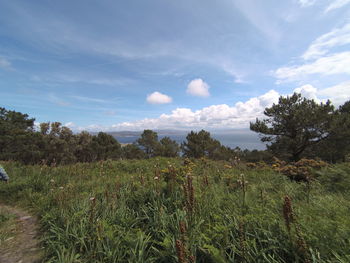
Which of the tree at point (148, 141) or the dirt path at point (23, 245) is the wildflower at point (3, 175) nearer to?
the dirt path at point (23, 245)

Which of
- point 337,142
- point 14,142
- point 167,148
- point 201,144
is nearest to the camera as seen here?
point 337,142

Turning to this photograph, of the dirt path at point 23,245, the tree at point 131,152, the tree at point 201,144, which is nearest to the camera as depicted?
the dirt path at point 23,245

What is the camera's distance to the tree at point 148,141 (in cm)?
3484

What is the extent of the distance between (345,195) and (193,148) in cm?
2278

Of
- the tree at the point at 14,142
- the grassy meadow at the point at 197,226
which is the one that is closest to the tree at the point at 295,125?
the grassy meadow at the point at 197,226

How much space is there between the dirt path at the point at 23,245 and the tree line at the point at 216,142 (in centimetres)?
408

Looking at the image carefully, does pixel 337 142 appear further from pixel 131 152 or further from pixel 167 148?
pixel 131 152

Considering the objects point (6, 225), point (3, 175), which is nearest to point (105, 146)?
point (3, 175)

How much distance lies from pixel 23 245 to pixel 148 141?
3295cm

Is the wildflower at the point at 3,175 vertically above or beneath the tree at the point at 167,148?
above

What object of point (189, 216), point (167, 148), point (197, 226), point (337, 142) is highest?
point (337, 142)

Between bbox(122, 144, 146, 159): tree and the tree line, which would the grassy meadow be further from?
bbox(122, 144, 146, 159): tree

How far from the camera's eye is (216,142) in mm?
26547

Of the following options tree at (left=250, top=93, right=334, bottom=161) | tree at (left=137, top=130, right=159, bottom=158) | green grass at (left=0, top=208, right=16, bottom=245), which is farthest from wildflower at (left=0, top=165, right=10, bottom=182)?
tree at (left=137, top=130, right=159, bottom=158)
